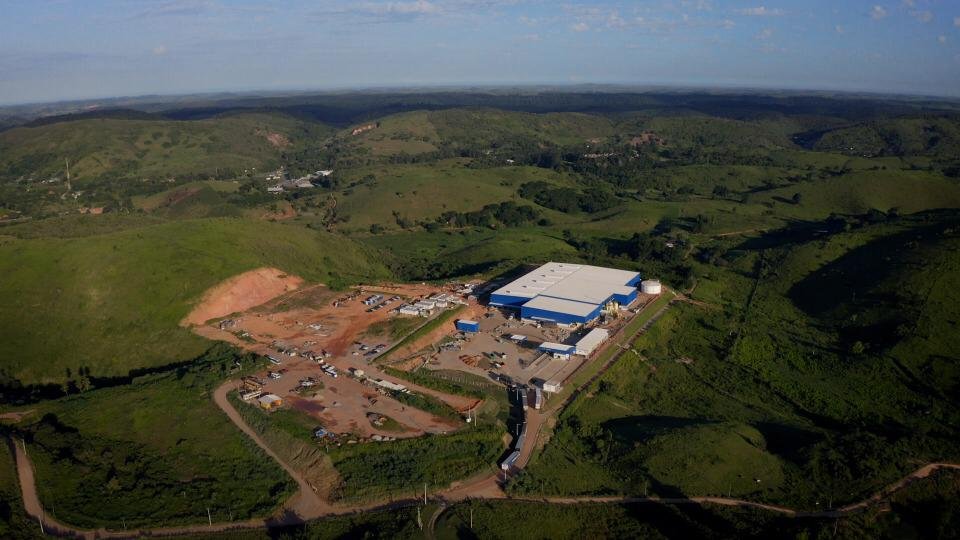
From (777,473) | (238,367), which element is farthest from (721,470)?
(238,367)

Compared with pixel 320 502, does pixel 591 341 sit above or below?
above

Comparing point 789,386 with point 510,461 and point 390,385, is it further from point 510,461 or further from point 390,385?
point 390,385

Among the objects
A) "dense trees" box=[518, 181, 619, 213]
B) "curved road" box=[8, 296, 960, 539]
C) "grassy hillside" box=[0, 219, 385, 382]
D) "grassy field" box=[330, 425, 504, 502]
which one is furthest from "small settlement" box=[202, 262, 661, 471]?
"dense trees" box=[518, 181, 619, 213]

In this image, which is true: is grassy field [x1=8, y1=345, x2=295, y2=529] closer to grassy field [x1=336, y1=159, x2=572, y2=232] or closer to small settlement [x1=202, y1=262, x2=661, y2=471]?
small settlement [x1=202, y1=262, x2=661, y2=471]

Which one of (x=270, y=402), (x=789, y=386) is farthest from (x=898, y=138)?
(x=270, y=402)

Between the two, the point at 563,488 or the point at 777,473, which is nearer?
the point at 563,488

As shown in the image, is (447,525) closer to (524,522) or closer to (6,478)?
(524,522)

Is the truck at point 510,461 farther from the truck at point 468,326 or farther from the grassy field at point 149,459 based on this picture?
the truck at point 468,326

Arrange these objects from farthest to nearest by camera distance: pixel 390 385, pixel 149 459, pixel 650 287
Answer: pixel 650 287 < pixel 390 385 < pixel 149 459
